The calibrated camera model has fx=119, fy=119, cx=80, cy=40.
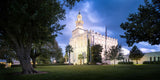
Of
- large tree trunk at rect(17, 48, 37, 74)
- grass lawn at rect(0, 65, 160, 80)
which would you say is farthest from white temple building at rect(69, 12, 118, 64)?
large tree trunk at rect(17, 48, 37, 74)

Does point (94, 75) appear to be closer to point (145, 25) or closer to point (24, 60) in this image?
point (145, 25)

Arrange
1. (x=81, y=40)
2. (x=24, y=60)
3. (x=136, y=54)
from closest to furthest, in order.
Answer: (x=24, y=60), (x=136, y=54), (x=81, y=40)

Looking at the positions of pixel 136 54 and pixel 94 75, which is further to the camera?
pixel 136 54

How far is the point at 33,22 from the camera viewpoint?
9.47m

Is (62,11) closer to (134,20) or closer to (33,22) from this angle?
(33,22)

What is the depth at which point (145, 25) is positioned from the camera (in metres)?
11.6

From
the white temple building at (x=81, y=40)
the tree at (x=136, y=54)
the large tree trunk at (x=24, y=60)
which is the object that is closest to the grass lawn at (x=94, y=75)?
the large tree trunk at (x=24, y=60)

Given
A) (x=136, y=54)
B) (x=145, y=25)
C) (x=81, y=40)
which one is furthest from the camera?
(x=81, y=40)

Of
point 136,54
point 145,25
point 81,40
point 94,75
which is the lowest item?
point 136,54

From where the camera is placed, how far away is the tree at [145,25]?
11499 millimetres

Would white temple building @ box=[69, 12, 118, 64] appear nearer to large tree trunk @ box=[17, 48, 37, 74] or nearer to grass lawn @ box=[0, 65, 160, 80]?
grass lawn @ box=[0, 65, 160, 80]

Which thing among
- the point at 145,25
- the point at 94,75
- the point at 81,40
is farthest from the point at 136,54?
the point at 94,75

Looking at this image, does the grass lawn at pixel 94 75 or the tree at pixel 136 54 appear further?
the tree at pixel 136 54

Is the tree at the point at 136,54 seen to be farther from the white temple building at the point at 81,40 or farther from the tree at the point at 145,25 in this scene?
the tree at the point at 145,25
